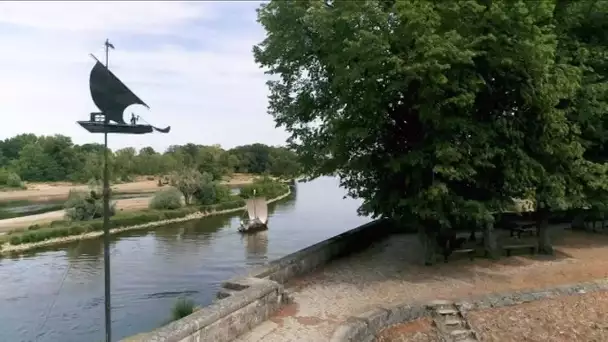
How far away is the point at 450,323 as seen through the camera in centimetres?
1024

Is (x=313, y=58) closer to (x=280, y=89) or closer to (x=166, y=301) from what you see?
(x=280, y=89)

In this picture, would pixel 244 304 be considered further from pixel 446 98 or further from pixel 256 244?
pixel 256 244

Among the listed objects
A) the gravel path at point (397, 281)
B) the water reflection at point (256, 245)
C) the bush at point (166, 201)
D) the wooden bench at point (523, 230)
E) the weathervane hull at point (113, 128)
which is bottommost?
the water reflection at point (256, 245)

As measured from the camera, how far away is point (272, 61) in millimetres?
14891

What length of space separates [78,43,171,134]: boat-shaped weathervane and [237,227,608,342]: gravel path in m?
3.81

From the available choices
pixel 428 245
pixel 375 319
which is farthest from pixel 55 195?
pixel 375 319

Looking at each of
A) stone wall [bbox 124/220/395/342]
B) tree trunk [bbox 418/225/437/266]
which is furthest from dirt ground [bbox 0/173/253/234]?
tree trunk [bbox 418/225/437/266]

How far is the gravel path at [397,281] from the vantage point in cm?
965

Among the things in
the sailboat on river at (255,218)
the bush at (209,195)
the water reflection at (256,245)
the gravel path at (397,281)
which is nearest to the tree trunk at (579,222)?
the gravel path at (397,281)

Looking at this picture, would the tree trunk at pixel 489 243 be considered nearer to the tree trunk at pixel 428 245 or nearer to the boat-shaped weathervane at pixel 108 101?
the tree trunk at pixel 428 245

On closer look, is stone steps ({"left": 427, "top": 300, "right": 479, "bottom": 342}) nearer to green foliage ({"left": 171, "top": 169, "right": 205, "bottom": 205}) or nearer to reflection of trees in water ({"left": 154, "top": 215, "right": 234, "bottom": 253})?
reflection of trees in water ({"left": 154, "top": 215, "right": 234, "bottom": 253})

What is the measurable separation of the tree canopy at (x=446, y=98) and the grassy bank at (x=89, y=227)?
2948 centimetres

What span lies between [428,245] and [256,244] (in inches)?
979

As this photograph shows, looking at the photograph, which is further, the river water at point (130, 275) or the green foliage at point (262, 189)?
the green foliage at point (262, 189)
